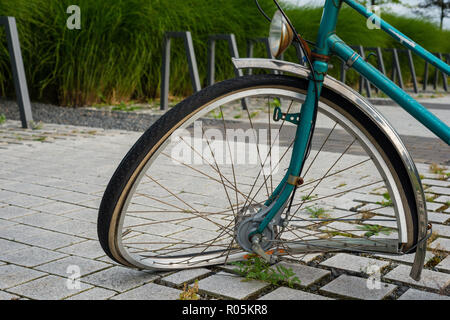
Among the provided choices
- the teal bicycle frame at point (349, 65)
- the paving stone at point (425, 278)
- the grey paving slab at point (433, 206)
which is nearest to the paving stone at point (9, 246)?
the teal bicycle frame at point (349, 65)

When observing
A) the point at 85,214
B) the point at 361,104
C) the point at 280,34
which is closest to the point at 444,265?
the point at 361,104

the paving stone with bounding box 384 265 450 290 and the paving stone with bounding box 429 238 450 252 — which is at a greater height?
the paving stone with bounding box 429 238 450 252

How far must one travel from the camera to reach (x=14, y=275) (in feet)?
7.71

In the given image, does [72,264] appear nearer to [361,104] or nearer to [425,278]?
[361,104]

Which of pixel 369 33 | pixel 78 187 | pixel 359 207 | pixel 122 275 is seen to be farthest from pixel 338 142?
pixel 369 33

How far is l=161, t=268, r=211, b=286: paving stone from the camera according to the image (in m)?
2.31

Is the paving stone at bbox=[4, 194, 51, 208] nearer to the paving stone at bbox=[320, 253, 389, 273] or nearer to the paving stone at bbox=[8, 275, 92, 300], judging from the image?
the paving stone at bbox=[8, 275, 92, 300]

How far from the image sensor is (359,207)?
11.6 ft

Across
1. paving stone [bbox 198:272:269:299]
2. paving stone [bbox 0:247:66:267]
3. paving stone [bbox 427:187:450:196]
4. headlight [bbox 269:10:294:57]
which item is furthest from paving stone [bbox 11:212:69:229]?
paving stone [bbox 427:187:450:196]

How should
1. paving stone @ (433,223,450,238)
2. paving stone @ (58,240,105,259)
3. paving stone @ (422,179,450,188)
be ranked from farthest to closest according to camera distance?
1. paving stone @ (422,179,450,188)
2. paving stone @ (433,223,450,238)
3. paving stone @ (58,240,105,259)

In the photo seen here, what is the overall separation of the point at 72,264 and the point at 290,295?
922 mm

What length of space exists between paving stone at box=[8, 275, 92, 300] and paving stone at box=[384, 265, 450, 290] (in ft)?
3.94
